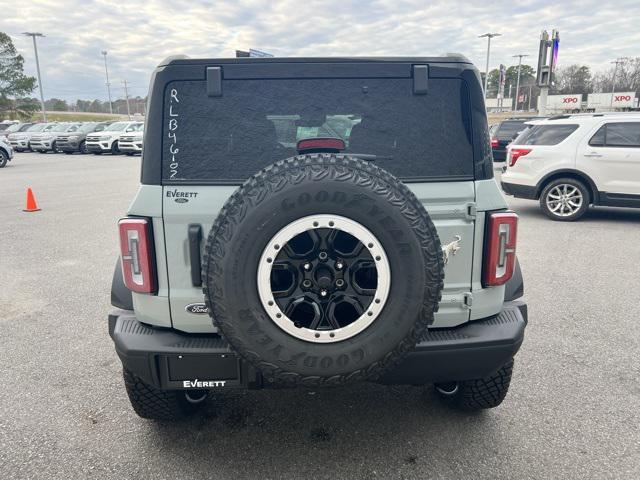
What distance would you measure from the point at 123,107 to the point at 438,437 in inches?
5243

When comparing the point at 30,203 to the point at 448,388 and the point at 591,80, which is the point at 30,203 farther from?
the point at 591,80

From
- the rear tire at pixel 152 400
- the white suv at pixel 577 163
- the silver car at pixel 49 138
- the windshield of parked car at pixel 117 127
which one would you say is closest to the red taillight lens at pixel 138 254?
the rear tire at pixel 152 400

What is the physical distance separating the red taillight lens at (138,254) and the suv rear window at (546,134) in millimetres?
8321

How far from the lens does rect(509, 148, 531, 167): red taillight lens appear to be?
8994mm

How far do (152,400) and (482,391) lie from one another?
1861 mm

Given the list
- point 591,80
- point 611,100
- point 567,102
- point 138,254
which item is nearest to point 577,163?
point 138,254

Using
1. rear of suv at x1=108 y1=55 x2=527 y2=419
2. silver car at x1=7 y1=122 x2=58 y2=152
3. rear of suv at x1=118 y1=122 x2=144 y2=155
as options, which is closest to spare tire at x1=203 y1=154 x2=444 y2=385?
rear of suv at x1=108 y1=55 x2=527 y2=419

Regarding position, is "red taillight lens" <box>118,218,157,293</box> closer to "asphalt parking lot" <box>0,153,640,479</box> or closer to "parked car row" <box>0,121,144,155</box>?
"asphalt parking lot" <box>0,153,640,479</box>

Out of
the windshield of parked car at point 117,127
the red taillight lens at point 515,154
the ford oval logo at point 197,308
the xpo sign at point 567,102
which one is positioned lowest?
the ford oval logo at point 197,308

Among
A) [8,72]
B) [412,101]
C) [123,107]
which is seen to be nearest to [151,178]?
[412,101]

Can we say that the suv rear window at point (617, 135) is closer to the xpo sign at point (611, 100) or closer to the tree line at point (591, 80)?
the xpo sign at point (611, 100)

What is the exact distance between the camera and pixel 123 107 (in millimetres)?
121938

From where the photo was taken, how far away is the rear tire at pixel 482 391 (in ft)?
9.23

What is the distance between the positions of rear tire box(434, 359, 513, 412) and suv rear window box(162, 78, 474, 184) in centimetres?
120
